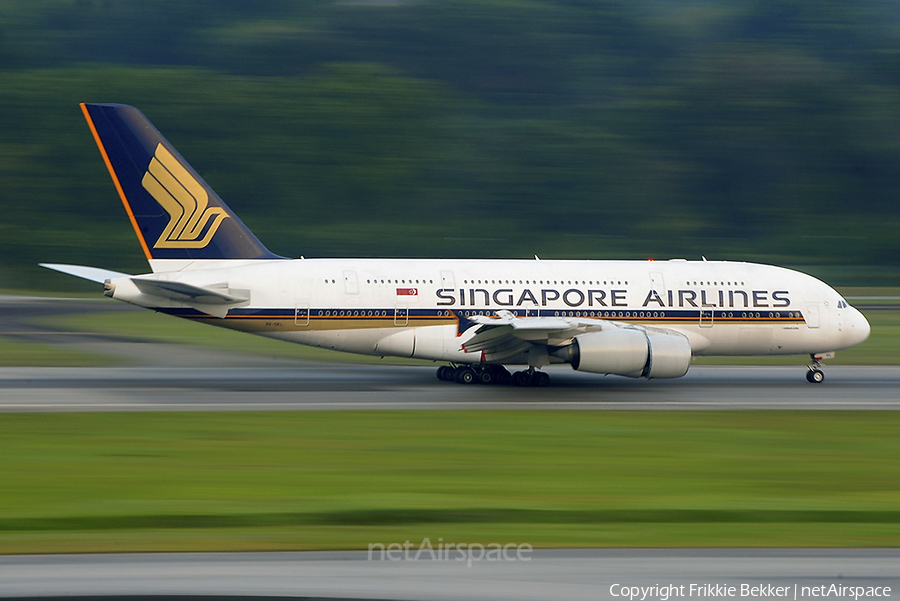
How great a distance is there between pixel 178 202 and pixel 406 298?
645 centimetres

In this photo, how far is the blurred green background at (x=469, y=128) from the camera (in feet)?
232

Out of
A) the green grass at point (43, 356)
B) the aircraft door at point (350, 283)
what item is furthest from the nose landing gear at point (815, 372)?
the green grass at point (43, 356)

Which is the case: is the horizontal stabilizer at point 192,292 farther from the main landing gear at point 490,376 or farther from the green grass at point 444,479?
the main landing gear at point 490,376

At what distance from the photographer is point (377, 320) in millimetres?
25000

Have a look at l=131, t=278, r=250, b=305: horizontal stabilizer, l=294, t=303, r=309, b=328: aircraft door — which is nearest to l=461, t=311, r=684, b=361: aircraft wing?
l=294, t=303, r=309, b=328: aircraft door

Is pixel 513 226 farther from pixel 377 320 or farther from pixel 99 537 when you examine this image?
pixel 99 537

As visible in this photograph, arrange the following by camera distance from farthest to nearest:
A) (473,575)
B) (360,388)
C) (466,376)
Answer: (466,376) < (360,388) < (473,575)

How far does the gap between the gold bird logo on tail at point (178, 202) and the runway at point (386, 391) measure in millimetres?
3747

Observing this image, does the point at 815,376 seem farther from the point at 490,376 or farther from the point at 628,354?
the point at 490,376

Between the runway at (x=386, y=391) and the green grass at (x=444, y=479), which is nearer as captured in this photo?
the green grass at (x=444, y=479)

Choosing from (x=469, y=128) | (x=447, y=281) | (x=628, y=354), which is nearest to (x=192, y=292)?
(x=447, y=281)

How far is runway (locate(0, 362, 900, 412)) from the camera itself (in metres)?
21.8

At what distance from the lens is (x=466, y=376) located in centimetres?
2606

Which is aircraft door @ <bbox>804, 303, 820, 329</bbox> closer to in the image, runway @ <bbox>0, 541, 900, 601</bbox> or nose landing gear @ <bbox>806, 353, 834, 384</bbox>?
nose landing gear @ <bbox>806, 353, 834, 384</bbox>
